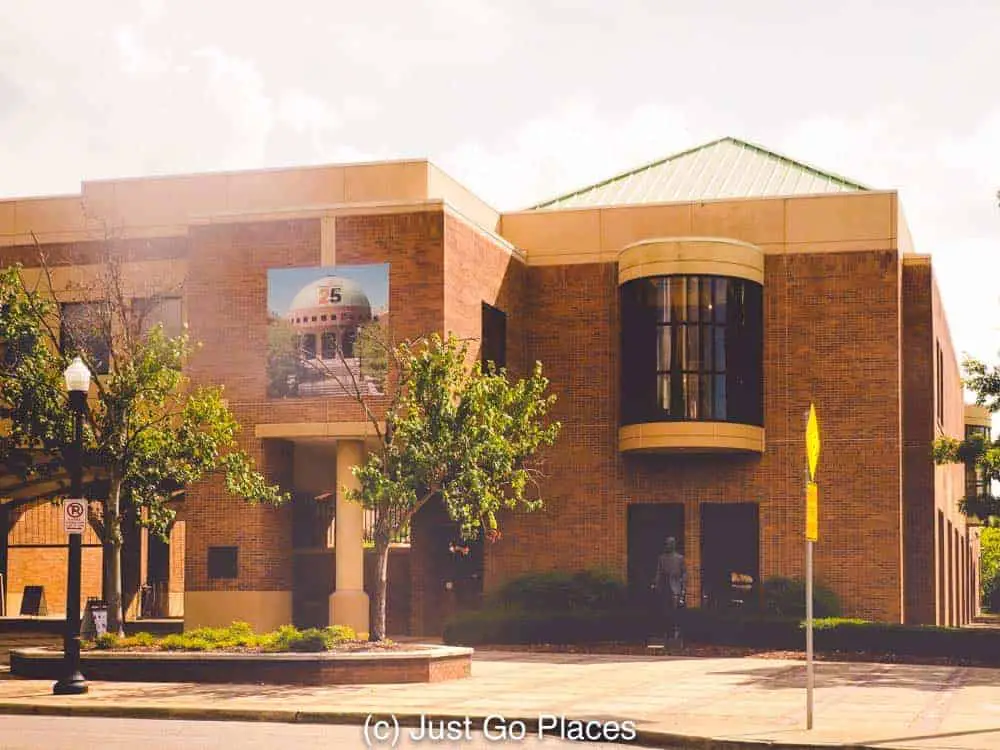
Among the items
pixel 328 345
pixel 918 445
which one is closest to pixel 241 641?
pixel 328 345

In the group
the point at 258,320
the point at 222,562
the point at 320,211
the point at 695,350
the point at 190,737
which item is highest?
the point at 320,211

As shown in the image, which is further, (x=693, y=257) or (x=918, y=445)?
(x=918, y=445)

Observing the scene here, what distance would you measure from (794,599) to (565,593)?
527cm

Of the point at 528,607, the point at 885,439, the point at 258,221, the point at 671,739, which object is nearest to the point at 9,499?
the point at 258,221

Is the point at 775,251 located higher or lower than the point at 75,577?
higher

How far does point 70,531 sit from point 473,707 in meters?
6.67

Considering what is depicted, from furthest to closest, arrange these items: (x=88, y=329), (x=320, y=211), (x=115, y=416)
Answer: (x=320, y=211), (x=88, y=329), (x=115, y=416)

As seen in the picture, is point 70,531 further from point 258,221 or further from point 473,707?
point 258,221

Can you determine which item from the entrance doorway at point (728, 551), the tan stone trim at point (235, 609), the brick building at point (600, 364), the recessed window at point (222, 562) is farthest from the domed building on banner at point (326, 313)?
the entrance doorway at point (728, 551)

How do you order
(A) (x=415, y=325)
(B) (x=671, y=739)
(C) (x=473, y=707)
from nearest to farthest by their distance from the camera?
(B) (x=671, y=739), (C) (x=473, y=707), (A) (x=415, y=325)

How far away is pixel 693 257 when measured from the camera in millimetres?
39625

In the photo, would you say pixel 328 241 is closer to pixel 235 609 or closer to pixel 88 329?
pixel 88 329

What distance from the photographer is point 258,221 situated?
1512 inches

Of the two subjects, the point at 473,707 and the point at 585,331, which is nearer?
the point at 473,707
